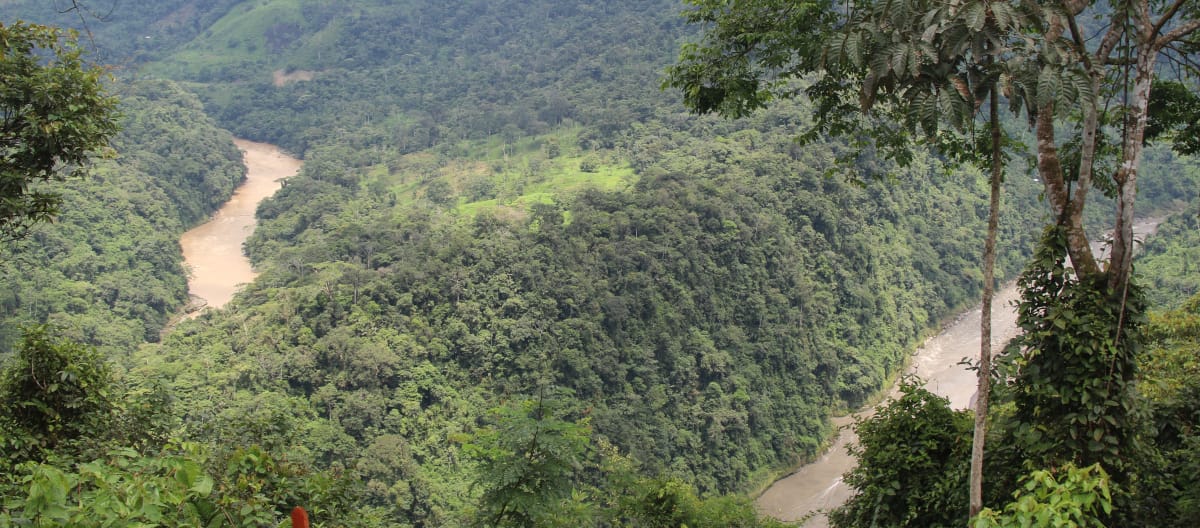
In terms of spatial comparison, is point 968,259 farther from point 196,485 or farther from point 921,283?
point 196,485

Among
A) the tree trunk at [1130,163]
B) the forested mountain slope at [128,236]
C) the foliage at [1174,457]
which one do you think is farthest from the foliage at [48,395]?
the forested mountain slope at [128,236]

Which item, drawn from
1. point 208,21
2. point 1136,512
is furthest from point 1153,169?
point 208,21

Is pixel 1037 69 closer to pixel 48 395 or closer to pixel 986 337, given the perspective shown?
pixel 986 337

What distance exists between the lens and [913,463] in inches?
261

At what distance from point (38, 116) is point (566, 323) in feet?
72.4

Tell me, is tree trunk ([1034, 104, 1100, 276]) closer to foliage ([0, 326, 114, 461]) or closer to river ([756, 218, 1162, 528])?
foliage ([0, 326, 114, 461])

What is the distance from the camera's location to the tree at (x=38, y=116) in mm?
6398

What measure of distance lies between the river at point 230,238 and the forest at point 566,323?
1159 millimetres

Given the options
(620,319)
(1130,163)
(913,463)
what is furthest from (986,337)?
(620,319)

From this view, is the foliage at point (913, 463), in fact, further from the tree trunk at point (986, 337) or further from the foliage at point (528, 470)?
the foliage at point (528, 470)

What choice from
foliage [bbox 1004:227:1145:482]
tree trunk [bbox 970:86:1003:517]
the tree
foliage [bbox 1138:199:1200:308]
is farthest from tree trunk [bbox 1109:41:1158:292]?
foliage [bbox 1138:199:1200:308]

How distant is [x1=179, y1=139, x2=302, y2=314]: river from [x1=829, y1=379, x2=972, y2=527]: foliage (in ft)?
103

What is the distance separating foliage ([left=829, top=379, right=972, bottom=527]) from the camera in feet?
20.7

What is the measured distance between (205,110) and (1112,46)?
6769 centimetres
